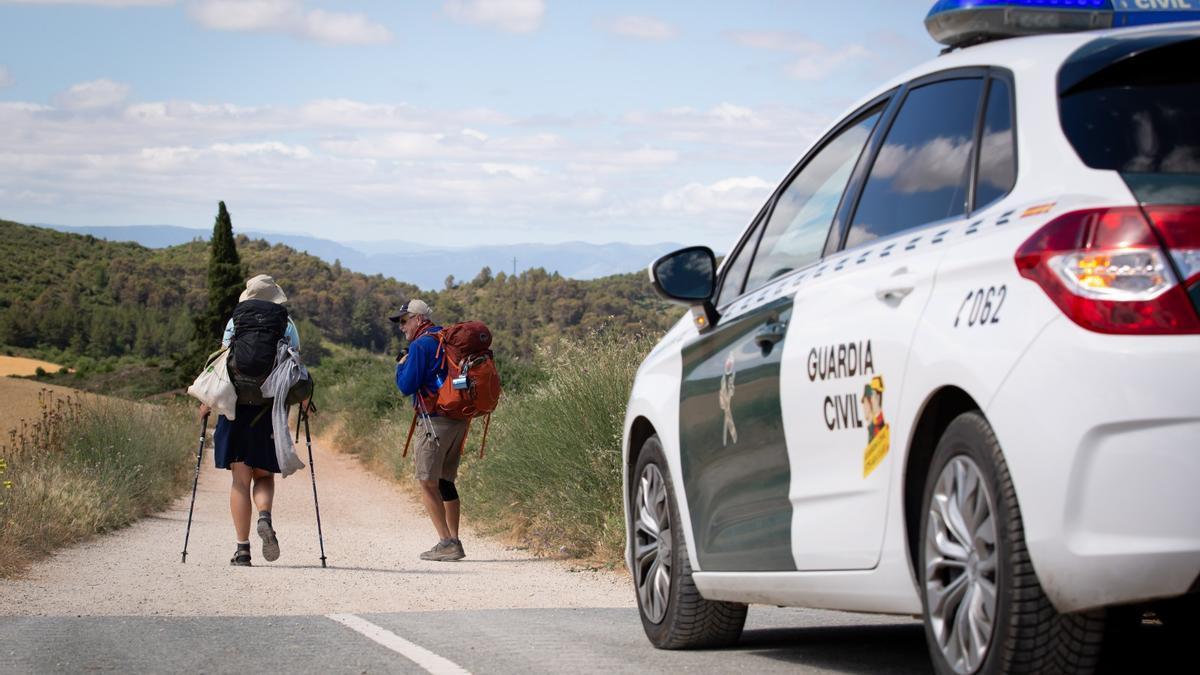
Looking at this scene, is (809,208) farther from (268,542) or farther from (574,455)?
(574,455)

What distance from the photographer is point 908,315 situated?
4504 millimetres

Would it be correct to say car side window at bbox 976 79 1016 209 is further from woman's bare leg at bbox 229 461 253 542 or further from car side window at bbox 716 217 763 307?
woman's bare leg at bbox 229 461 253 542

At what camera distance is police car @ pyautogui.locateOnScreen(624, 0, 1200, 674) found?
3693 mm

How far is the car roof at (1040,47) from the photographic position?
440cm

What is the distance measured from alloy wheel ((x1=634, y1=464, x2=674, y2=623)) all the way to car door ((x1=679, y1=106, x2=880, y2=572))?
1.26 ft

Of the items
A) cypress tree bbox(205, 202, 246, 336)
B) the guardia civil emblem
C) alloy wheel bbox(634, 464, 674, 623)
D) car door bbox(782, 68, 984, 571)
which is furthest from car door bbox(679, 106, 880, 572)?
cypress tree bbox(205, 202, 246, 336)

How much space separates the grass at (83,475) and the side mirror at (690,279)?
6.65 m

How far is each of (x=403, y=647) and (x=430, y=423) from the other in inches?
269

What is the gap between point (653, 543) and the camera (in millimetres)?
6938

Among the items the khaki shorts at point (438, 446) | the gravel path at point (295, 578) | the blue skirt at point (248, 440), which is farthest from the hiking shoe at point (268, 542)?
the khaki shorts at point (438, 446)

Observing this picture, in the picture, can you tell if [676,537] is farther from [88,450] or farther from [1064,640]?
[88,450]

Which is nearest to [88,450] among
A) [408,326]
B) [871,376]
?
[408,326]

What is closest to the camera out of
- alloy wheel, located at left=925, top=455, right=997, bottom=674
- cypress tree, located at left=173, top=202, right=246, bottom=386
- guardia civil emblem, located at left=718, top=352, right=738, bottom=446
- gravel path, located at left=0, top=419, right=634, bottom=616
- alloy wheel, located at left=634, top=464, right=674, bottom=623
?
alloy wheel, located at left=925, top=455, right=997, bottom=674

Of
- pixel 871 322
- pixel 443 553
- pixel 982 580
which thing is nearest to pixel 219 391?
pixel 443 553
